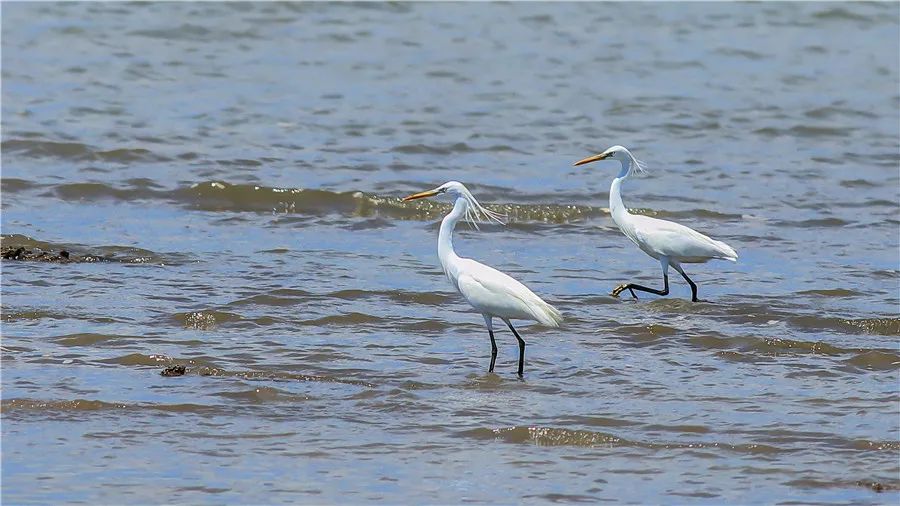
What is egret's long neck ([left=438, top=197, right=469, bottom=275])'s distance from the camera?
867cm

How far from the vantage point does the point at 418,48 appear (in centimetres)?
2198

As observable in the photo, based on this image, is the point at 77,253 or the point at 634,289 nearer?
the point at 634,289

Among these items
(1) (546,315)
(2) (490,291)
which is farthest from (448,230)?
(1) (546,315)

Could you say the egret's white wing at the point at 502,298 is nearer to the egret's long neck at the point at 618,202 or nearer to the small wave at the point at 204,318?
the small wave at the point at 204,318

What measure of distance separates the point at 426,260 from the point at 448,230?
9.58 ft

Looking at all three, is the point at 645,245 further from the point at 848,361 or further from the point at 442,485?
the point at 442,485

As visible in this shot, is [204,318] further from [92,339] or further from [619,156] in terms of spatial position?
[619,156]

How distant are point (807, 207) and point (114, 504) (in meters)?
9.16

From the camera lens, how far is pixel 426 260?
38.3 ft

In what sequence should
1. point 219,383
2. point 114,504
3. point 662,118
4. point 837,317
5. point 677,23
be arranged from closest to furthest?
point 114,504 → point 219,383 → point 837,317 → point 662,118 → point 677,23

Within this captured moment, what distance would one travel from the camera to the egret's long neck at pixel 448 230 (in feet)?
28.5

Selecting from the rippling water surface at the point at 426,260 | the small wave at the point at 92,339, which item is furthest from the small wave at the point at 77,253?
the small wave at the point at 92,339

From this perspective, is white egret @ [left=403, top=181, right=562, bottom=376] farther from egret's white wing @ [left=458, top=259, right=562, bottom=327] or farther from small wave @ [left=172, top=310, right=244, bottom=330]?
small wave @ [left=172, top=310, right=244, bottom=330]

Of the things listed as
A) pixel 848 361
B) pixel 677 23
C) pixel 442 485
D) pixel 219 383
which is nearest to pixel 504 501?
pixel 442 485
